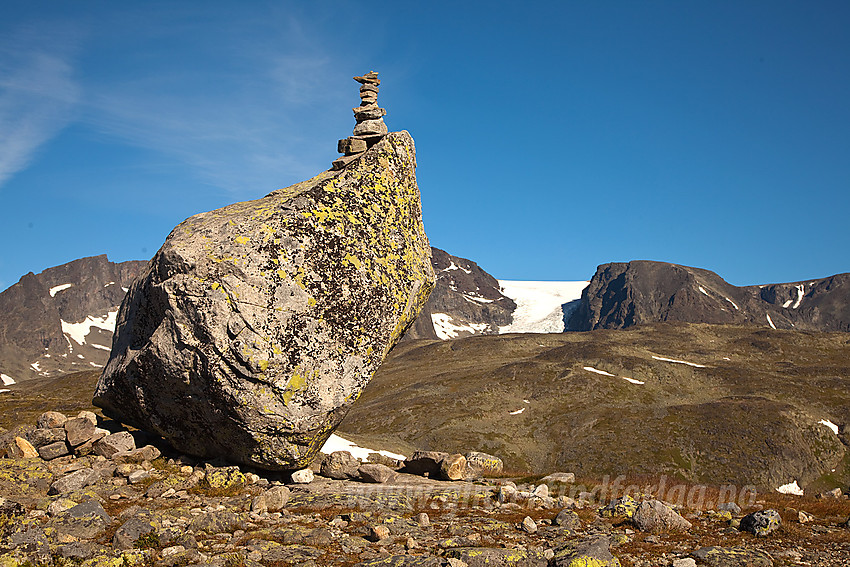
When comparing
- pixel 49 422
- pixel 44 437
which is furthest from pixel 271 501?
pixel 49 422

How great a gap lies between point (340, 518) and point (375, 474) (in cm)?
585

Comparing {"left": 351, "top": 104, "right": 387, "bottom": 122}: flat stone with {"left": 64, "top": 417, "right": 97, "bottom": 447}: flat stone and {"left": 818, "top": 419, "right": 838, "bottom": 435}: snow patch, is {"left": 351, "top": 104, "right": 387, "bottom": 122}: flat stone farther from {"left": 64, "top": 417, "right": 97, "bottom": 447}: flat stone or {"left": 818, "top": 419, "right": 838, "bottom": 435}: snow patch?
{"left": 818, "top": 419, "right": 838, "bottom": 435}: snow patch

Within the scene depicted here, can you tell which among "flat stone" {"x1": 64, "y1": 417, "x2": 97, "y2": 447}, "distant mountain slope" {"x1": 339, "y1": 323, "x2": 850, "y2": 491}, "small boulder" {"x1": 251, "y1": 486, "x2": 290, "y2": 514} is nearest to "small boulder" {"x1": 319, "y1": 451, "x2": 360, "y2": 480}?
"small boulder" {"x1": 251, "y1": 486, "x2": 290, "y2": 514}

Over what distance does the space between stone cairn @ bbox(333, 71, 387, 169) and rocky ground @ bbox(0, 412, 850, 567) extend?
12.6 m

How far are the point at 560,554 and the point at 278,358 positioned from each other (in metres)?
9.62

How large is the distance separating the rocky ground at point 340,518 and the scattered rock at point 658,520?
3 cm

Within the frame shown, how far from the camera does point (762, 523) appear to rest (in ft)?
41.7

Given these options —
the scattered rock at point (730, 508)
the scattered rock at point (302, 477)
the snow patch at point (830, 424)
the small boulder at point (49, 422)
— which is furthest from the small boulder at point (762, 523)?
the snow patch at point (830, 424)

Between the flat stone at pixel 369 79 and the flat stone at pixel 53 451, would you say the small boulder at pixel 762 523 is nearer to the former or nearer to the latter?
the flat stone at pixel 53 451

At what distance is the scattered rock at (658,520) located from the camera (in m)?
13.2

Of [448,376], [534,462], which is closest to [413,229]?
[534,462]

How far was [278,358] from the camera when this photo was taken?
17047 mm

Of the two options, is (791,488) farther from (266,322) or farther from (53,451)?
(53,451)

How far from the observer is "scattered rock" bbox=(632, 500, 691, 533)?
43.2ft
